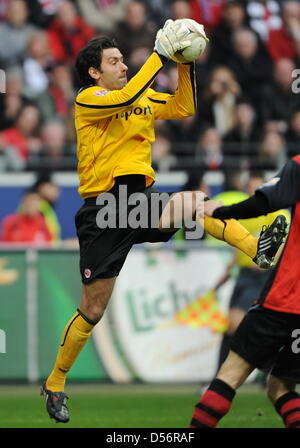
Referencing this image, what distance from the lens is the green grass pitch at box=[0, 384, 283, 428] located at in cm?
893

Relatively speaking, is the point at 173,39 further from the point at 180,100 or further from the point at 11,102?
the point at 11,102

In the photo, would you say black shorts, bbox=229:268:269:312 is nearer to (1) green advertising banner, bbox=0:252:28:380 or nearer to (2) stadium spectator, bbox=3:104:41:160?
(1) green advertising banner, bbox=0:252:28:380

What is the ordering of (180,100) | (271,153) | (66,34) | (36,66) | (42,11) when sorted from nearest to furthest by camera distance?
1. (180,100)
2. (271,153)
3. (36,66)
4. (66,34)
5. (42,11)

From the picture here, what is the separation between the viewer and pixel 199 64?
48.5ft

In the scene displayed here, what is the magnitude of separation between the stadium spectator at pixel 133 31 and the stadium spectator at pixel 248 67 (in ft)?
3.75

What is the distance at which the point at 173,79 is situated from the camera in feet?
47.5

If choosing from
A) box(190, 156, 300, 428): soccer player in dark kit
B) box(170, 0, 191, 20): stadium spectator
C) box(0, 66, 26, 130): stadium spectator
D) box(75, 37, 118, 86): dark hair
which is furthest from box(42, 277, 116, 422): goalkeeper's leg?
box(170, 0, 191, 20): stadium spectator

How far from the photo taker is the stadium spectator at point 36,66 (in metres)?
14.3

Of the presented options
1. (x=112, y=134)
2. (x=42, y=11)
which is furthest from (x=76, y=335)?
(x=42, y=11)

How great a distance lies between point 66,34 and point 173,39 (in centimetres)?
747

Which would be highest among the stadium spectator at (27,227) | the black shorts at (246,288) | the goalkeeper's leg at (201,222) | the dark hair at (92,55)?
the dark hair at (92,55)

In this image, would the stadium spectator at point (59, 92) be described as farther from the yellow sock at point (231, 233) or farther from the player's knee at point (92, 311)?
the yellow sock at point (231, 233)

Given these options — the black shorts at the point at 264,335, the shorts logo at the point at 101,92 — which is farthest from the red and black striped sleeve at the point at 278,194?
the shorts logo at the point at 101,92

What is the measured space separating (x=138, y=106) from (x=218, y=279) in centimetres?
443
